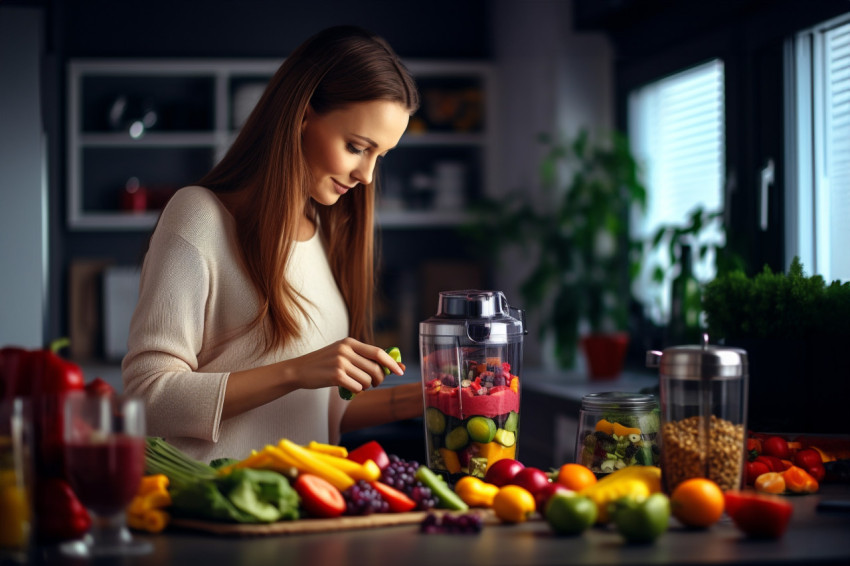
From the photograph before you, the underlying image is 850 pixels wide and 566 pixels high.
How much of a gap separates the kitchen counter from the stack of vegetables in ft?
0.12

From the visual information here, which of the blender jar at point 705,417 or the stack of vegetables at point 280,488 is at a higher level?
the blender jar at point 705,417

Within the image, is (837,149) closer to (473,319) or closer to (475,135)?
(473,319)

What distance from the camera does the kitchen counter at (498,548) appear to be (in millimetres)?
1054

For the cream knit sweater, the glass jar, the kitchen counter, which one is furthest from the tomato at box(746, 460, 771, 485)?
the cream knit sweater

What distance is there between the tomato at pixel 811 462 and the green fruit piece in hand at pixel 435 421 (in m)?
0.59

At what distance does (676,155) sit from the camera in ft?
12.3

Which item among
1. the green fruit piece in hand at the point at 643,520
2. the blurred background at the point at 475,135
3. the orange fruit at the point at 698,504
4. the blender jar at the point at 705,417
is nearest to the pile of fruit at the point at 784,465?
the blender jar at the point at 705,417

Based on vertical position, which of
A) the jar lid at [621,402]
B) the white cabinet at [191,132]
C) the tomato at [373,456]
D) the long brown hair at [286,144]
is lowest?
the tomato at [373,456]

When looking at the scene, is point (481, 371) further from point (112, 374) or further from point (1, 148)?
point (112, 374)

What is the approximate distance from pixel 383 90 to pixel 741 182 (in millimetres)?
1765

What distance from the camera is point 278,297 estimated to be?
1756mm

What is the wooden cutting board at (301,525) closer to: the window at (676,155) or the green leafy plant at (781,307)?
the green leafy plant at (781,307)

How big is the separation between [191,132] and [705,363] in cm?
375

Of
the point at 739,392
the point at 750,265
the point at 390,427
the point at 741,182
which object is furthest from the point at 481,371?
the point at 390,427
